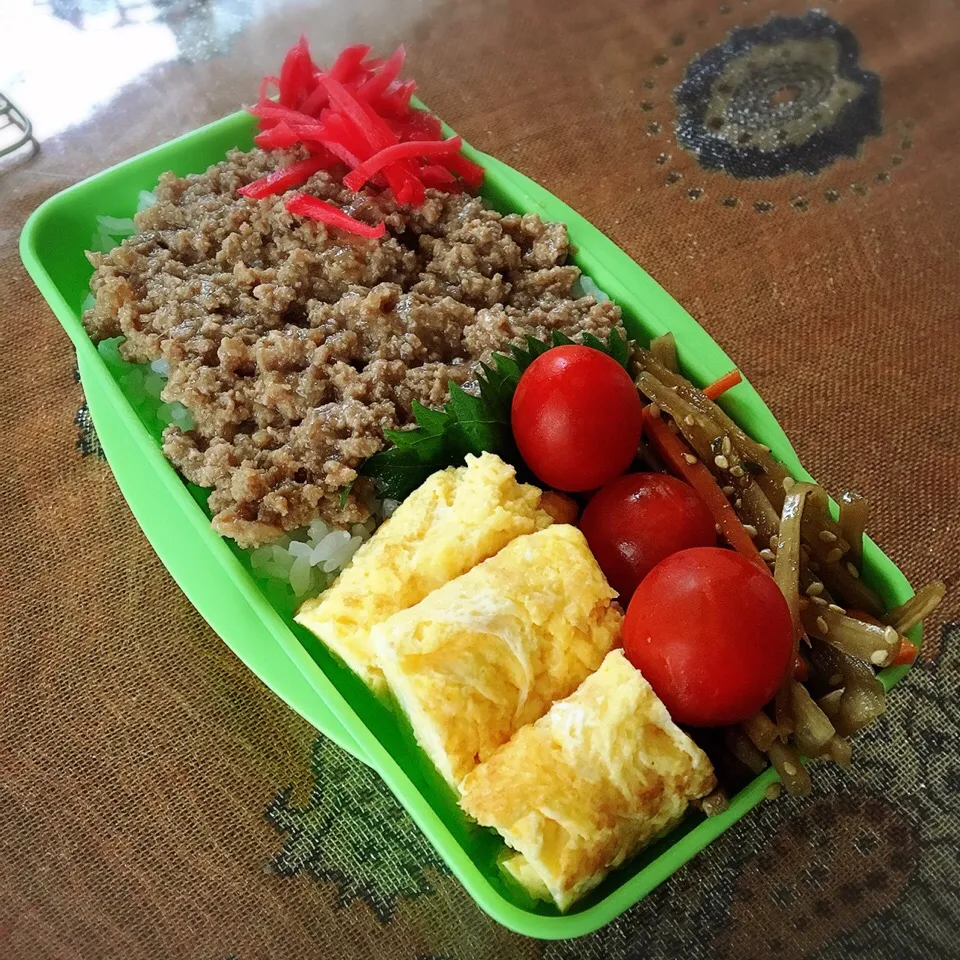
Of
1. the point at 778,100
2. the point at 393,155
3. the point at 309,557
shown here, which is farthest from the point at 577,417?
the point at 778,100

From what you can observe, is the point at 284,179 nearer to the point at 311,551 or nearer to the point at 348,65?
the point at 348,65

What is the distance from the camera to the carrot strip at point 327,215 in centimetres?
205

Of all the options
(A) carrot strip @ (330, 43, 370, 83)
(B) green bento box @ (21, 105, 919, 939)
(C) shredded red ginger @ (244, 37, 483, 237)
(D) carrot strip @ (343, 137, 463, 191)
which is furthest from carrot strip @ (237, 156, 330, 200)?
(B) green bento box @ (21, 105, 919, 939)

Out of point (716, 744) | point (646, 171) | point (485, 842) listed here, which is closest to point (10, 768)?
point (485, 842)

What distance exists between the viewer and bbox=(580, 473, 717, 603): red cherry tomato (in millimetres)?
1721

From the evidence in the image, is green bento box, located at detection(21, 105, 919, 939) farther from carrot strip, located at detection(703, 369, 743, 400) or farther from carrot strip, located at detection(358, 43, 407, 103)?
carrot strip, located at detection(358, 43, 407, 103)

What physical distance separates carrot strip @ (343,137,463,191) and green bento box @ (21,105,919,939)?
200 millimetres

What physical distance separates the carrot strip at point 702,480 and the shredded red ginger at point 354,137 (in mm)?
788

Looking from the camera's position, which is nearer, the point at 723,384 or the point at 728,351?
the point at 723,384

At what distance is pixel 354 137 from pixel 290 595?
1.11m

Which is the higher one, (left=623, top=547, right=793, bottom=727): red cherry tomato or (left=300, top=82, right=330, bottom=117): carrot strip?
(left=300, top=82, right=330, bottom=117): carrot strip

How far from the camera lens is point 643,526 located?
5.66 feet

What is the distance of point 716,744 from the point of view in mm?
1609

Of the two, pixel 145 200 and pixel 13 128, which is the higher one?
pixel 13 128
